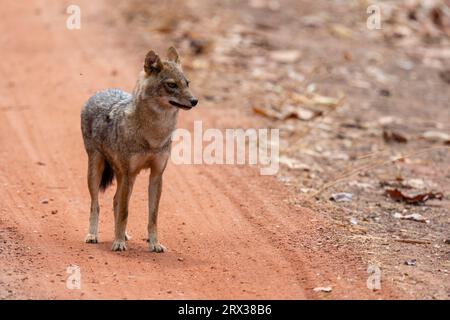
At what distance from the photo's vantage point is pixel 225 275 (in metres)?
8.66

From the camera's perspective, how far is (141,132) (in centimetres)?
942

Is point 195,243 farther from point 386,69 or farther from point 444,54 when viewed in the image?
point 444,54

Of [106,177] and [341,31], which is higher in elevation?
[341,31]

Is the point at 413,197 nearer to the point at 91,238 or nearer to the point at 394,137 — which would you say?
the point at 394,137

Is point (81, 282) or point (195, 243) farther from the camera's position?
point (195, 243)

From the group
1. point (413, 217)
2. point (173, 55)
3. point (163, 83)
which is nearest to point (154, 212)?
point (163, 83)

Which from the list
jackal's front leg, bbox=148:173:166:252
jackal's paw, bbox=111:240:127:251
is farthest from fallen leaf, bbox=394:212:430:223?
jackal's paw, bbox=111:240:127:251

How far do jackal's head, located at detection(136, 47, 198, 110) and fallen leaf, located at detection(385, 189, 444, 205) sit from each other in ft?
13.6

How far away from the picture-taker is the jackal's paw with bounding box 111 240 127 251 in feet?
31.0

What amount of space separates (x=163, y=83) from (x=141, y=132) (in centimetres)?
55

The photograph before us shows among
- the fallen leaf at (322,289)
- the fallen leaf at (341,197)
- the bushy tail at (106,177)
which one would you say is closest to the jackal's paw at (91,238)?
the bushy tail at (106,177)

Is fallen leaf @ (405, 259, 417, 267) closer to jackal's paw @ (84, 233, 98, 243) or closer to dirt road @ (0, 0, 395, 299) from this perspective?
dirt road @ (0, 0, 395, 299)
